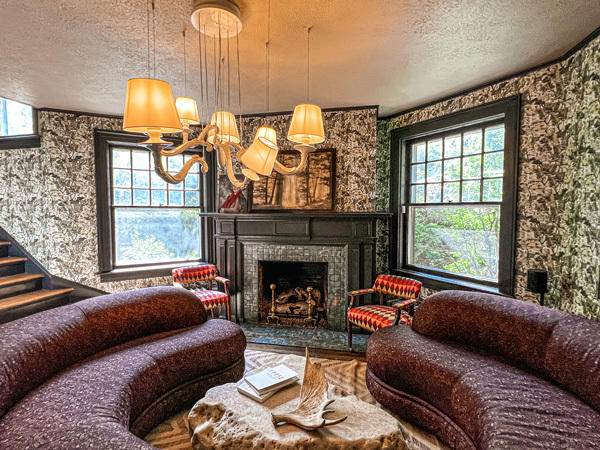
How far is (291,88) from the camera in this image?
10.6ft

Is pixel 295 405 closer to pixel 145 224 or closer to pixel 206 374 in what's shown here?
pixel 206 374

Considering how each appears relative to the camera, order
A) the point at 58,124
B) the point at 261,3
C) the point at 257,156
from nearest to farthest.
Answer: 1. the point at 257,156
2. the point at 261,3
3. the point at 58,124

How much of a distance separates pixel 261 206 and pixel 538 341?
3180 millimetres

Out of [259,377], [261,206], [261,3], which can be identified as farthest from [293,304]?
[261,3]

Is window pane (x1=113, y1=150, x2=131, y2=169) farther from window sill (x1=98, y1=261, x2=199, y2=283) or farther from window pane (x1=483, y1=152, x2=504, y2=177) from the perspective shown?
window pane (x1=483, y1=152, x2=504, y2=177)

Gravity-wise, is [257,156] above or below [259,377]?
above

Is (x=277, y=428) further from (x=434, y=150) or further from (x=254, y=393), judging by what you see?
(x=434, y=150)

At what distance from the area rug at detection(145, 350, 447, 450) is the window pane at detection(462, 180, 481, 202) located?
2.15 meters

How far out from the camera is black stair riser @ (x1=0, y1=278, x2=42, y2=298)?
343 cm

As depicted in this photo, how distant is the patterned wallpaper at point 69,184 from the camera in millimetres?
3816

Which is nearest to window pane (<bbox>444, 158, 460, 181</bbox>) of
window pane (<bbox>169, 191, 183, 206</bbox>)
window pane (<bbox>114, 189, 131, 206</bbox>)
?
window pane (<bbox>169, 191, 183, 206</bbox>)

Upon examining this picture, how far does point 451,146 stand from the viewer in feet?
11.9

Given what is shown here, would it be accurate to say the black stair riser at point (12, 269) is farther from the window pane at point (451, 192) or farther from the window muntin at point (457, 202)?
the window pane at point (451, 192)

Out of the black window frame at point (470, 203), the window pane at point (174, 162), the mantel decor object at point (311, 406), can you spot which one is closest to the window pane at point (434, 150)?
the black window frame at point (470, 203)
